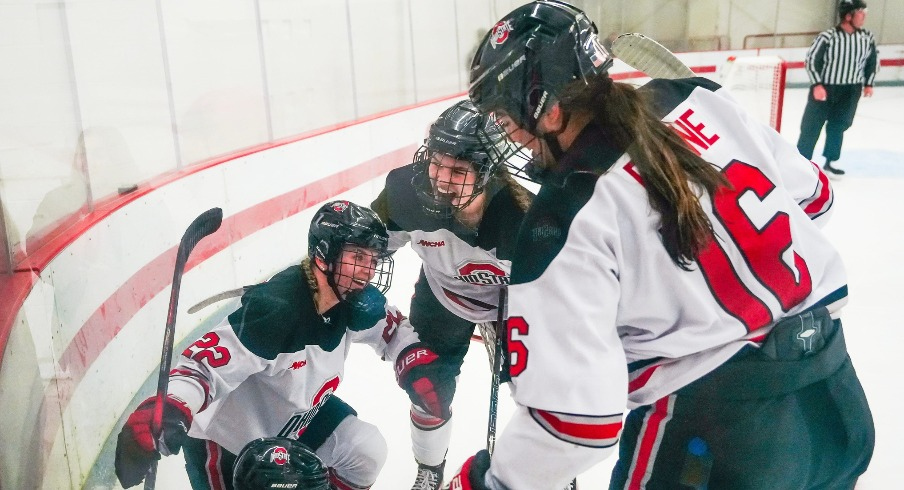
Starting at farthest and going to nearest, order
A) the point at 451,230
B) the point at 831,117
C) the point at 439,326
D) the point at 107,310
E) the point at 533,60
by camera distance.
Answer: the point at 831,117 → the point at 439,326 → the point at 451,230 → the point at 107,310 → the point at 533,60

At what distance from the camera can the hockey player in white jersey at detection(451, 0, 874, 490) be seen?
2.46ft

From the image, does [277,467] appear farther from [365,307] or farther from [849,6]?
[849,6]

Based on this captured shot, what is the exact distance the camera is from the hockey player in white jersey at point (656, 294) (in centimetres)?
75

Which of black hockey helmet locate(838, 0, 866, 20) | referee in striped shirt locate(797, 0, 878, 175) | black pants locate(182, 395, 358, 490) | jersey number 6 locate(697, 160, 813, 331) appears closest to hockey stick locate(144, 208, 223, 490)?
black pants locate(182, 395, 358, 490)

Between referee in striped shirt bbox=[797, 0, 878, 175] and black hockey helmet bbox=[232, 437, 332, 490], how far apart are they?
4.83m

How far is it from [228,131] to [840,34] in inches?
179

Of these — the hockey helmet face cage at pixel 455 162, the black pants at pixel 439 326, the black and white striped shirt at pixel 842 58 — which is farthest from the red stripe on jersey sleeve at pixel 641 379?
the black and white striped shirt at pixel 842 58

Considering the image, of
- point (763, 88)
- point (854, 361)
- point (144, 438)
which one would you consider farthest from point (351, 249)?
point (763, 88)

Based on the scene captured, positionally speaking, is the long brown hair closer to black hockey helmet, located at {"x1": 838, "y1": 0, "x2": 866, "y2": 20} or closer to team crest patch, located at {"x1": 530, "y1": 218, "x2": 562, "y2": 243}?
team crest patch, located at {"x1": 530, "y1": 218, "x2": 562, "y2": 243}

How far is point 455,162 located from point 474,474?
579 millimetres

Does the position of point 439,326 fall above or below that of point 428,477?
above

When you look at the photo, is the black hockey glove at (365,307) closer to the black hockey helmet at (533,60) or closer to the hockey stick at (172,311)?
the hockey stick at (172,311)

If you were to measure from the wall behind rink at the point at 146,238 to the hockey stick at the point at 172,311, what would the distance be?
0.07 meters

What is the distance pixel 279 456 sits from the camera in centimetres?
108
